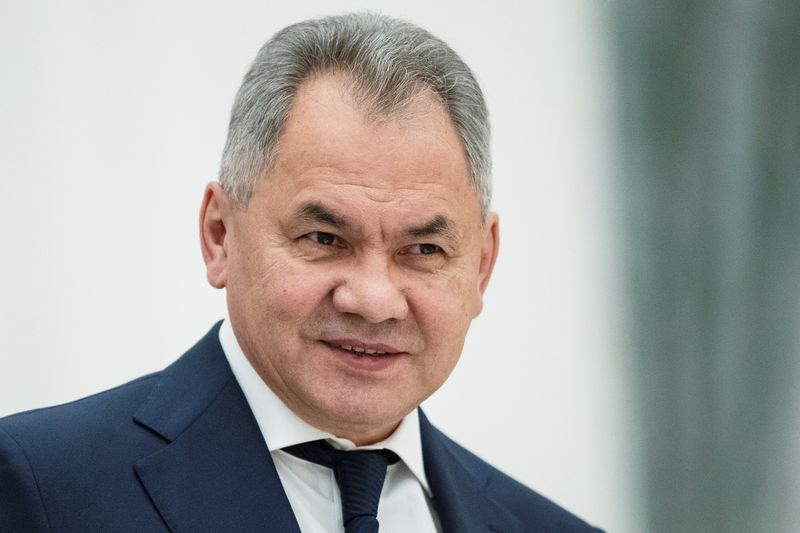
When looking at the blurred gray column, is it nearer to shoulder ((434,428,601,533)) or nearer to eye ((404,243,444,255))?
shoulder ((434,428,601,533))

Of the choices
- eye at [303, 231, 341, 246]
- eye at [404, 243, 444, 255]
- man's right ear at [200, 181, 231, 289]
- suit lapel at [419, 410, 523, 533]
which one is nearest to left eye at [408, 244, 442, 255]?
eye at [404, 243, 444, 255]

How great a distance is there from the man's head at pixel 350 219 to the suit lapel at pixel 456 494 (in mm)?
290

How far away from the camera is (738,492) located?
508 centimetres

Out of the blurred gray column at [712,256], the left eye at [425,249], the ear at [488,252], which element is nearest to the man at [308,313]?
Result: the left eye at [425,249]

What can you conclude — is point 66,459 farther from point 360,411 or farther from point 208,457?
point 360,411

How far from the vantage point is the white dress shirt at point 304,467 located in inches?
96.3

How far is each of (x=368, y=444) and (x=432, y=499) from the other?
265mm

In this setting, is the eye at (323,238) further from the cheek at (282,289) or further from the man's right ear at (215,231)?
the man's right ear at (215,231)

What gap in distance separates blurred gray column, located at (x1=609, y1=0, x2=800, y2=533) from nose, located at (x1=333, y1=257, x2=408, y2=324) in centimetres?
285

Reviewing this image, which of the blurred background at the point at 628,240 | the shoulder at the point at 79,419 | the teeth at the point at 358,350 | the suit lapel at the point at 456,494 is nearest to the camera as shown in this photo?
the shoulder at the point at 79,419

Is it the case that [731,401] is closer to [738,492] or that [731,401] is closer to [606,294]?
[738,492]

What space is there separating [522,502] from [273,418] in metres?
0.79

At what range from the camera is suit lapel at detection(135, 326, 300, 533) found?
227 cm

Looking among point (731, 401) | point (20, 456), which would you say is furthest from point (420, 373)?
point (731, 401)
